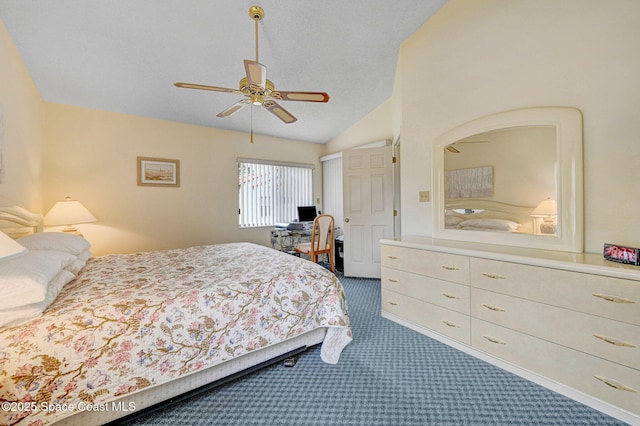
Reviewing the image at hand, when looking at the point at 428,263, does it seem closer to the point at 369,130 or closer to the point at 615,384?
the point at 615,384

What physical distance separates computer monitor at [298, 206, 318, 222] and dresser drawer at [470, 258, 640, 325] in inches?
129

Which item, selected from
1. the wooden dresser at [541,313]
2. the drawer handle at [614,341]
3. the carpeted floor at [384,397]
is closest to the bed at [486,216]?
the wooden dresser at [541,313]

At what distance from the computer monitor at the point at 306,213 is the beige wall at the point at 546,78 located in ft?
7.91

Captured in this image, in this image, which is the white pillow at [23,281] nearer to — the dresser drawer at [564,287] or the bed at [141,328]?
the bed at [141,328]

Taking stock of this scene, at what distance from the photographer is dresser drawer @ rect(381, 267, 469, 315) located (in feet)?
6.41

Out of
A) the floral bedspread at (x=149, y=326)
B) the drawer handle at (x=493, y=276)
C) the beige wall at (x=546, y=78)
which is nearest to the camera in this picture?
the floral bedspread at (x=149, y=326)

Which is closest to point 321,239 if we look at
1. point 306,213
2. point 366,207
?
point 366,207

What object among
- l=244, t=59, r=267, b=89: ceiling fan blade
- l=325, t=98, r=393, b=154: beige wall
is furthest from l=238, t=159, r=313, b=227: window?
l=244, t=59, r=267, b=89: ceiling fan blade

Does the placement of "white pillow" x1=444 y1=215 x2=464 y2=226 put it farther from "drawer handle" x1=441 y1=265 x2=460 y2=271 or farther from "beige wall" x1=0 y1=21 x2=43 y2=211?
"beige wall" x1=0 y1=21 x2=43 y2=211

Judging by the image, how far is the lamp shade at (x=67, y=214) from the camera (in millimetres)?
2732

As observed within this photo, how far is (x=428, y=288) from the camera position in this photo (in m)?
2.16

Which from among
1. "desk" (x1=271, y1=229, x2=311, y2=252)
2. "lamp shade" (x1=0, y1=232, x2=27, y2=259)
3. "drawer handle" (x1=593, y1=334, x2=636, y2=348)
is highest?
"lamp shade" (x1=0, y1=232, x2=27, y2=259)

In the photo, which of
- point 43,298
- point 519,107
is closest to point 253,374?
point 43,298

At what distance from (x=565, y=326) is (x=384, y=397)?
1.15 m
